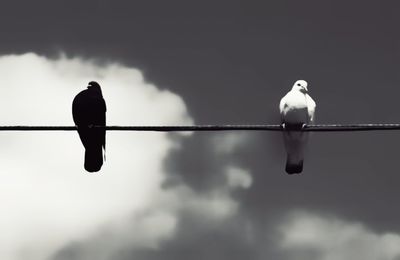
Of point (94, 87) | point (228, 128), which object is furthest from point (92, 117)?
point (228, 128)

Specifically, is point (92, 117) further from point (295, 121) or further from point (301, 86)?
point (301, 86)

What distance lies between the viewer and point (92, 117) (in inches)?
432

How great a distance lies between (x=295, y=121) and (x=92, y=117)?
2.72 m

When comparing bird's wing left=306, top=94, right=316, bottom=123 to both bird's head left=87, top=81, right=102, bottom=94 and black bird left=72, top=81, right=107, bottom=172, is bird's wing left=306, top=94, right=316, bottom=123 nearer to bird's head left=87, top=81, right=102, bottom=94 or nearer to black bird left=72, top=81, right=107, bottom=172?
black bird left=72, top=81, right=107, bottom=172

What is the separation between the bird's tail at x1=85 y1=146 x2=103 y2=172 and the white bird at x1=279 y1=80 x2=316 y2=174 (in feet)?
7.86

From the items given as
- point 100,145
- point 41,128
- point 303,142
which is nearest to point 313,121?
point 303,142

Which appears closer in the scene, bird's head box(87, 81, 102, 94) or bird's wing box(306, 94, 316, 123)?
bird's wing box(306, 94, 316, 123)

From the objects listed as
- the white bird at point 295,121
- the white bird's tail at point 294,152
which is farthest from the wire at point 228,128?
the white bird's tail at point 294,152

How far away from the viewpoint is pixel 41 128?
796cm

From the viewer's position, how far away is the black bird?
10.6m

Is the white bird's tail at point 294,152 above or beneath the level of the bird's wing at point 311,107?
beneath

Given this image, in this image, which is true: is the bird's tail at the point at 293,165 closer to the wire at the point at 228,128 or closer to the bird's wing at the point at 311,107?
the bird's wing at the point at 311,107

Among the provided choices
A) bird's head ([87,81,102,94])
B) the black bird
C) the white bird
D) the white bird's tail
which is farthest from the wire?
bird's head ([87,81,102,94])

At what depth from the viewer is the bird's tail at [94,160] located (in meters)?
10.7
